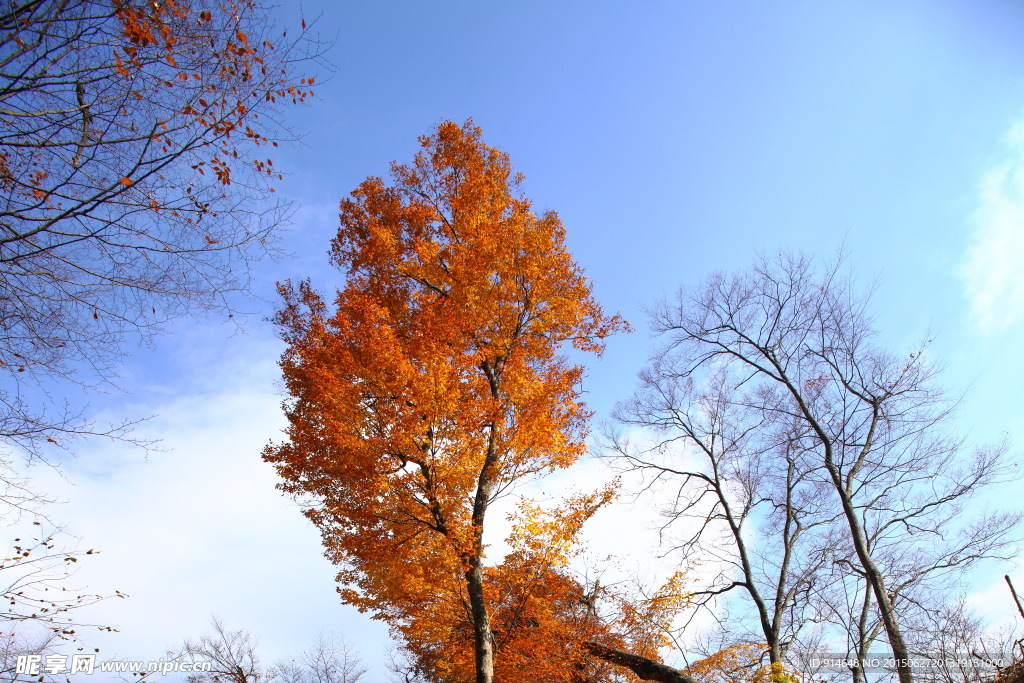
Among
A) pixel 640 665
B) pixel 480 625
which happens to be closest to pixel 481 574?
pixel 480 625

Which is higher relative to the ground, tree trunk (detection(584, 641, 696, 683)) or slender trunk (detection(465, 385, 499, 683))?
slender trunk (detection(465, 385, 499, 683))

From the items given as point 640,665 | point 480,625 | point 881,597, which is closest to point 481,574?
point 480,625

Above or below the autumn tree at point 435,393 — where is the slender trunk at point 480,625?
below

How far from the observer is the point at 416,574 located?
7.67m

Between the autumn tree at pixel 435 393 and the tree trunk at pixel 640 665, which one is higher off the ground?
the autumn tree at pixel 435 393

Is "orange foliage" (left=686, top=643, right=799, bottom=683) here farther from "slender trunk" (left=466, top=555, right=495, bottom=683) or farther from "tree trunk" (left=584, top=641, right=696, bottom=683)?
"slender trunk" (left=466, top=555, right=495, bottom=683)

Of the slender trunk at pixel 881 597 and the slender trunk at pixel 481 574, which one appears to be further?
the slender trunk at pixel 881 597

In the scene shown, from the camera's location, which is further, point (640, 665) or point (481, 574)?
point (640, 665)

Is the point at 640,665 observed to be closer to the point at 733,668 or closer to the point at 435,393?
the point at 733,668

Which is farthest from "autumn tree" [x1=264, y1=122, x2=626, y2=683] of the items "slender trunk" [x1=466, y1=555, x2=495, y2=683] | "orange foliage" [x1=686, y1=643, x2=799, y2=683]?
"orange foliage" [x1=686, y1=643, x2=799, y2=683]

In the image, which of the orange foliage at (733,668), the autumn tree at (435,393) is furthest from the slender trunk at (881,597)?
the autumn tree at (435,393)

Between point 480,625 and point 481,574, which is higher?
point 481,574

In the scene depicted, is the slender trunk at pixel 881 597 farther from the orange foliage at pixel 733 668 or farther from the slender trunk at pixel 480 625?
the slender trunk at pixel 480 625

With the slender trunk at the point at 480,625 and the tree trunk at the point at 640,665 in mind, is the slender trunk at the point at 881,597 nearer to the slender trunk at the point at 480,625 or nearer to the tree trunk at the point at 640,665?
the tree trunk at the point at 640,665
